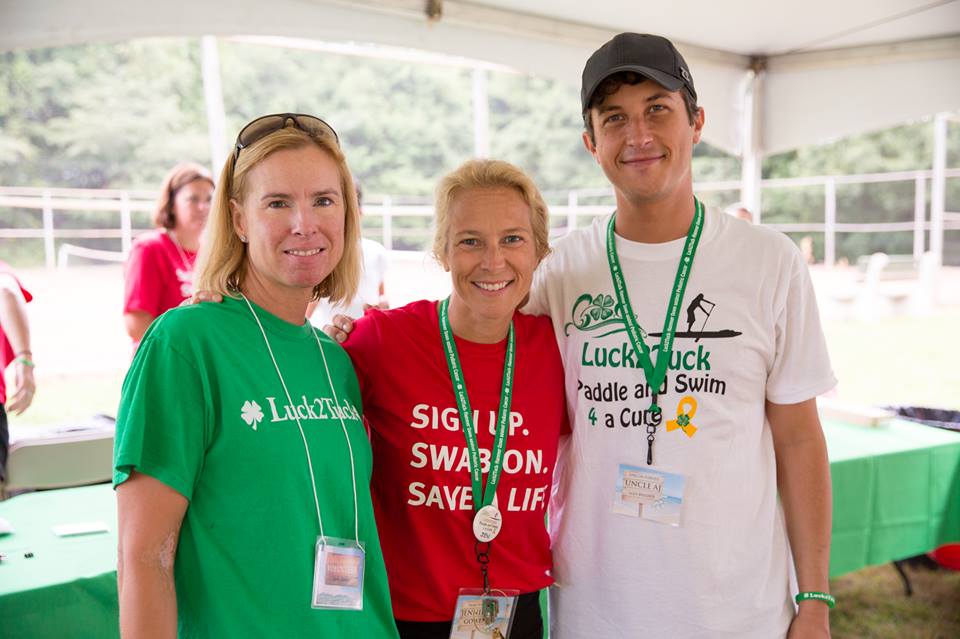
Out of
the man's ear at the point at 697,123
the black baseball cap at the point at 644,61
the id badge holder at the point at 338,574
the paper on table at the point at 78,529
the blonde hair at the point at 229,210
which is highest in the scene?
the black baseball cap at the point at 644,61

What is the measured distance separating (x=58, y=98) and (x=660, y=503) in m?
20.9

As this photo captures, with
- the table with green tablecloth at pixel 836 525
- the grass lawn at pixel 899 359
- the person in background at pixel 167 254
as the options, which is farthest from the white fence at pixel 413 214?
the table with green tablecloth at pixel 836 525

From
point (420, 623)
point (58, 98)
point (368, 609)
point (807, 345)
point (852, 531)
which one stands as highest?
point (58, 98)

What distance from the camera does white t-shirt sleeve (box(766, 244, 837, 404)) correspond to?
1.62 meters

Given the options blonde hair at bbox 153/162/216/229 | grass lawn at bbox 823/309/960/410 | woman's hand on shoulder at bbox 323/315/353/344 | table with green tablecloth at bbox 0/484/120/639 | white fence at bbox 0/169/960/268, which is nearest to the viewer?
woman's hand on shoulder at bbox 323/315/353/344

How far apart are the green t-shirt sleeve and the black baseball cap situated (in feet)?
3.31

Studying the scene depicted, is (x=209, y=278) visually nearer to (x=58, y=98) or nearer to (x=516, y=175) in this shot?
(x=516, y=175)

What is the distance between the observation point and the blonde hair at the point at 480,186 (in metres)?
1.68

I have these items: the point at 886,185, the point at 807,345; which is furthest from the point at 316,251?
the point at 886,185

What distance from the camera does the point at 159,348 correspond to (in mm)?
1230

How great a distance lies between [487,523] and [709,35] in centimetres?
472

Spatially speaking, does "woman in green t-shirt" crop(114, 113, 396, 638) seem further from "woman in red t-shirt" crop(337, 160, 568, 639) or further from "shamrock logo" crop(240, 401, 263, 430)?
"woman in red t-shirt" crop(337, 160, 568, 639)

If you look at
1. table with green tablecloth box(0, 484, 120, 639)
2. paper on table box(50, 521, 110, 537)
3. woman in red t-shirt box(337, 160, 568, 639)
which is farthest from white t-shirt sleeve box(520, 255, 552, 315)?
paper on table box(50, 521, 110, 537)

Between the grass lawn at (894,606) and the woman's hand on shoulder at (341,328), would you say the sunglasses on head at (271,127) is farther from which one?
the grass lawn at (894,606)
